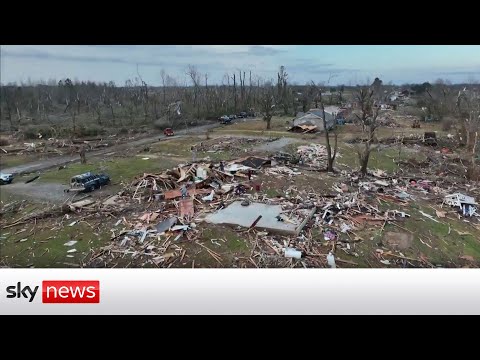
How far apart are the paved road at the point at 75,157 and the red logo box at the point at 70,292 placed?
706 cm

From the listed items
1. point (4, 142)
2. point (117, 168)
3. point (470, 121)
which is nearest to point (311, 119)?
point (470, 121)

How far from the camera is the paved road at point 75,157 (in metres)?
9.60

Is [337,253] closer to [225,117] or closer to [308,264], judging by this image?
[308,264]

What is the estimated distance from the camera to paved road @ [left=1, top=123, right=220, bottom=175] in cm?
960

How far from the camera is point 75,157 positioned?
428 inches

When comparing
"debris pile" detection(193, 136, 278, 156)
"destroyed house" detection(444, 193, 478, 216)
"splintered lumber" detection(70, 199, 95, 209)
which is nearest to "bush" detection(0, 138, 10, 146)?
"splintered lumber" detection(70, 199, 95, 209)

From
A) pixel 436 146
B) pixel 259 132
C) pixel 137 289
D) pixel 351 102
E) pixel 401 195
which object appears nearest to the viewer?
pixel 137 289

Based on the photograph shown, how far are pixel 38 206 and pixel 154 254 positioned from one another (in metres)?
3.60

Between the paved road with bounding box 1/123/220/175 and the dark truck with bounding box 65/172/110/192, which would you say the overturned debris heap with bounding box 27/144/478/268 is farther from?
the paved road with bounding box 1/123/220/175

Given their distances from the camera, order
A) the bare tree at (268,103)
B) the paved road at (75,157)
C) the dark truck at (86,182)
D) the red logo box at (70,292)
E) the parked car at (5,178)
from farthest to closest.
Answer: the bare tree at (268,103) < the paved road at (75,157) < the parked car at (5,178) < the dark truck at (86,182) < the red logo box at (70,292)

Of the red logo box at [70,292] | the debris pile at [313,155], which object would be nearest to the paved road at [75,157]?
the debris pile at [313,155]

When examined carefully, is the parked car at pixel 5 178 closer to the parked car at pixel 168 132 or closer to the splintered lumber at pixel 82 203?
the splintered lumber at pixel 82 203

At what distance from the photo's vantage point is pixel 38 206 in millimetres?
7305
